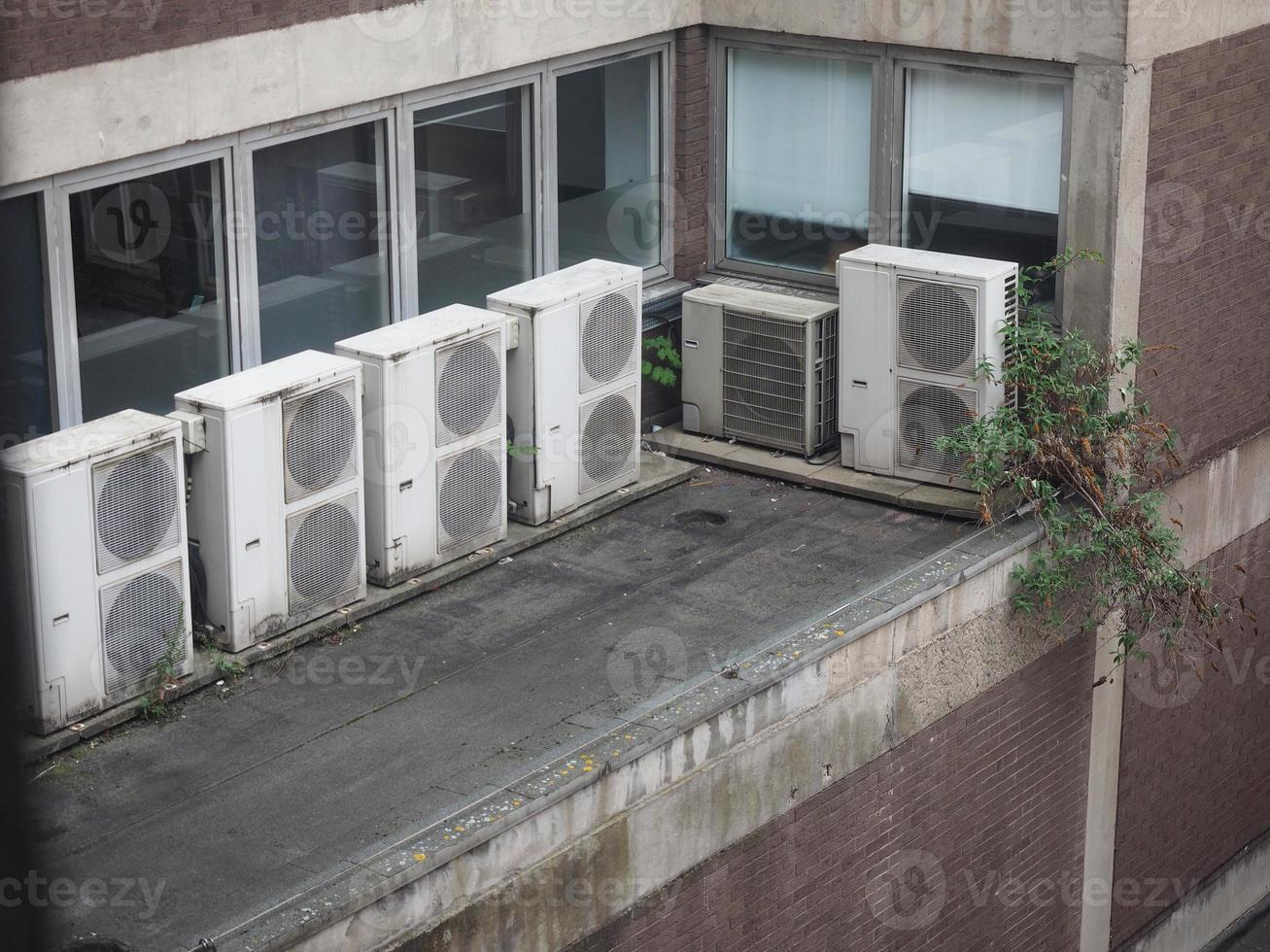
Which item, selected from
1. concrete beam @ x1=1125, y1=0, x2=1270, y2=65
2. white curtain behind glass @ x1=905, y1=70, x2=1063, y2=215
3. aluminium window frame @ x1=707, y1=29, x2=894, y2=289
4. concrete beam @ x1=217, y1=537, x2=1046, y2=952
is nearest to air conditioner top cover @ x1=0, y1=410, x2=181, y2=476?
concrete beam @ x1=217, y1=537, x2=1046, y2=952

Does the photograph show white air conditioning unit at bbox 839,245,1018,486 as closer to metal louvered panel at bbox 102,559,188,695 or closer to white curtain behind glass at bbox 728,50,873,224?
white curtain behind glass at bbox 728,50,873,224

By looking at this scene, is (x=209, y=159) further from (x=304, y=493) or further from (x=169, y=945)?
(x=169, y=945)

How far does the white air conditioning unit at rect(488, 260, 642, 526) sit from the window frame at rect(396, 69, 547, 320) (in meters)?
0.64

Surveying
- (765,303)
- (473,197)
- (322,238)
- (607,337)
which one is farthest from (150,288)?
(765,303)

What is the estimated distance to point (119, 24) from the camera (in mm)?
8281

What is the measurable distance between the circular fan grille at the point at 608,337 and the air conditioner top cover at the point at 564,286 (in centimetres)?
12

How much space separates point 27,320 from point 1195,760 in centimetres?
882

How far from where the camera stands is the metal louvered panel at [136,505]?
7.98m

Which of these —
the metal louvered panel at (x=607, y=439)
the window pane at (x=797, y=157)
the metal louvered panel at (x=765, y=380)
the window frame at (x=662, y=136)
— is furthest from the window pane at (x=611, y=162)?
the metal louvered panel at (x=607, y=439)

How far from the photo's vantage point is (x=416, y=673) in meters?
8.88

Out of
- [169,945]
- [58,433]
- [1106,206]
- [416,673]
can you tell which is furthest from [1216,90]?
[169,945]

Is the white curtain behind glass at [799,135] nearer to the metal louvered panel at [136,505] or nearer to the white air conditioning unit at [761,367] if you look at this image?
the white air conditioning unit at [761,367]

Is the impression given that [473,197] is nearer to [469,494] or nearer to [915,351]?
[469,494]

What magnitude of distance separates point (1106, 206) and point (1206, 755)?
474 centimetres
